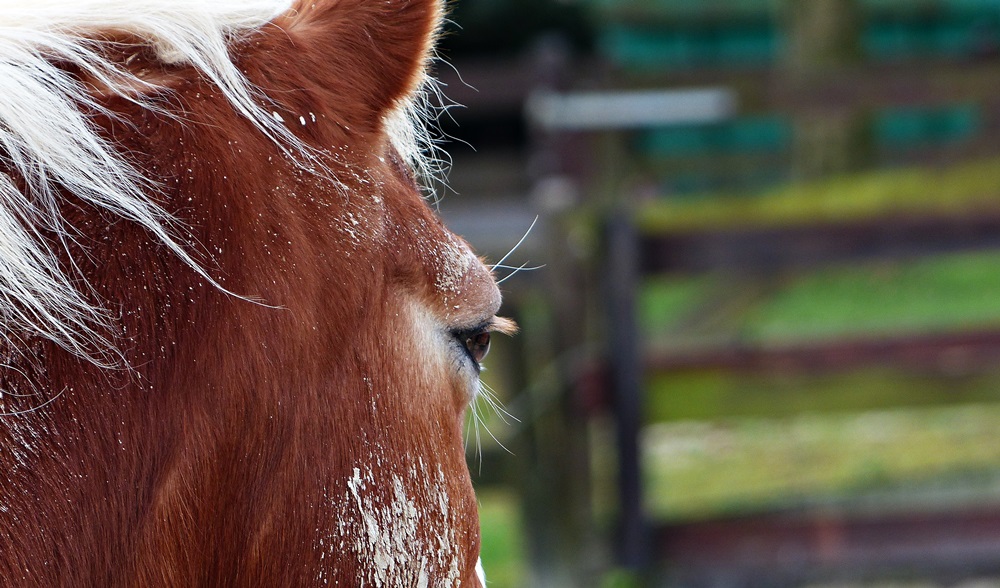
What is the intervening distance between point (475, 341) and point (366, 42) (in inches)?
16.3

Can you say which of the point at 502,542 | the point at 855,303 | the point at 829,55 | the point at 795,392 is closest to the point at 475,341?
the point at 795,392

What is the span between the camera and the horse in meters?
0.99

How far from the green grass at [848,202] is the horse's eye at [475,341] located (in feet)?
9.15

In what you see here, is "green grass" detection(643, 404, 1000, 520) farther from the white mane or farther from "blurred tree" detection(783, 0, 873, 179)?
the white mane

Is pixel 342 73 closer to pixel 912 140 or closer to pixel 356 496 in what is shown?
pixel 356 496

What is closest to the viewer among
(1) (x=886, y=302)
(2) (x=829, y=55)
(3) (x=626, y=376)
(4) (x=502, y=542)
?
(3) (x=626, y=376)

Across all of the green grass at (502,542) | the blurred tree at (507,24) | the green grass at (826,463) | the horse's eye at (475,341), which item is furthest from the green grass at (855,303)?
the horse's eye at (475,341)

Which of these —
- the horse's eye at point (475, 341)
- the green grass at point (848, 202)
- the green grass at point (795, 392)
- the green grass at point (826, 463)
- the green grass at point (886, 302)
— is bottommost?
the green grass at point (886, 302)

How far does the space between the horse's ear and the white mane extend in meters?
0.10

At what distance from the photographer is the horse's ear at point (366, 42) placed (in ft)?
3.80

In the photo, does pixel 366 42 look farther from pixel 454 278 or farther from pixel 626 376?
pixel 626 376

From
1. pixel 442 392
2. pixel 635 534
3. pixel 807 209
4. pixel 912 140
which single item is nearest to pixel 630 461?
pixel 635 534

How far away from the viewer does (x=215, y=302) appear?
3.43ft

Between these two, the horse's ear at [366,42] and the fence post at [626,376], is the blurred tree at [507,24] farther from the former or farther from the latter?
the horse's ear at [366,42]
